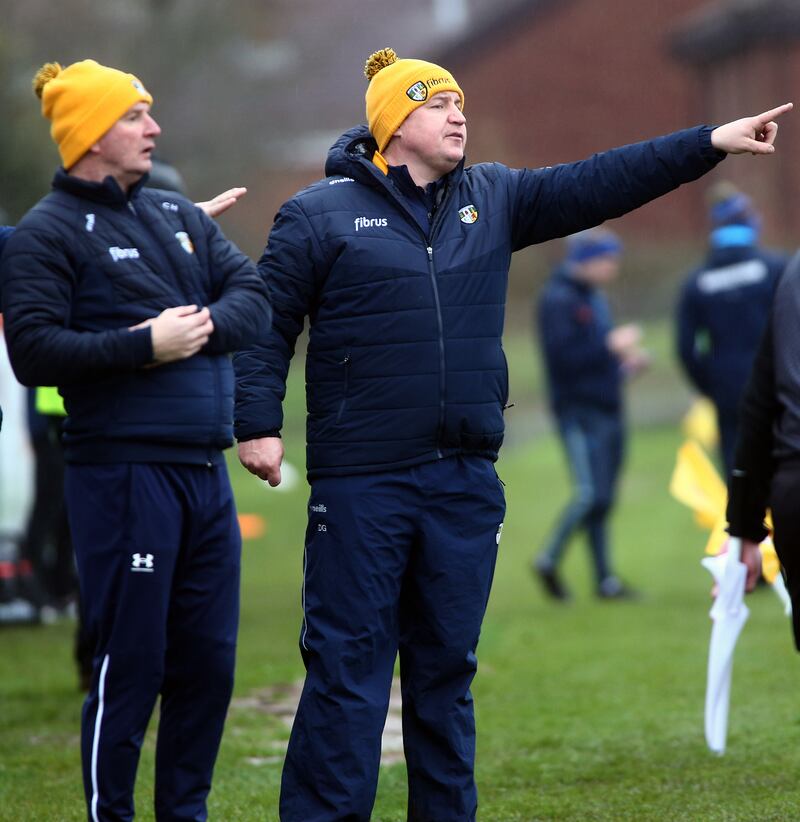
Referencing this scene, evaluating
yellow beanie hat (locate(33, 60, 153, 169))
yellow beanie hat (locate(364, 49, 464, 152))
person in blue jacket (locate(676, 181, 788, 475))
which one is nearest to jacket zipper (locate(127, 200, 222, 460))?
yellow beanie hat (locate(33, 60, 153, 169))

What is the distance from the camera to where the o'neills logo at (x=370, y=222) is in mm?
4938

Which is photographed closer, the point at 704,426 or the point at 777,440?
the point at 777,440

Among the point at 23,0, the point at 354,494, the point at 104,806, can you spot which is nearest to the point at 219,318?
the point at 354,494

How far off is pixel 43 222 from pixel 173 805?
1741 millimetres

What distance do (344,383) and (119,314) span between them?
68cm

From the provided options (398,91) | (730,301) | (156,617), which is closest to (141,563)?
(156,617)

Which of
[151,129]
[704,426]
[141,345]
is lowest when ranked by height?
[704,426]

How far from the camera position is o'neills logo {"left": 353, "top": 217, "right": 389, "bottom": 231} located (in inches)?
194

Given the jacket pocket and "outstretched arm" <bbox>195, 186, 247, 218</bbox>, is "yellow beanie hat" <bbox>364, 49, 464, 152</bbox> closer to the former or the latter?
"outstretched arm" <bbox>195, 186, 247, 218</bbox>

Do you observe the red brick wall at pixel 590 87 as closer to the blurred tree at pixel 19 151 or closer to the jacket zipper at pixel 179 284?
the blurred tree at pixel 19 151

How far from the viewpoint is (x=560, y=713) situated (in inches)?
287

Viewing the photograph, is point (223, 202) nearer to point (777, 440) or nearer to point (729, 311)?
point (777, 440)

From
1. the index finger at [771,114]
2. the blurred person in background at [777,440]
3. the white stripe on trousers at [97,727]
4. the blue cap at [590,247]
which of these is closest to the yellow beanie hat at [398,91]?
the index finger at [771,114]

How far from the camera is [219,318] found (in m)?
4.73
